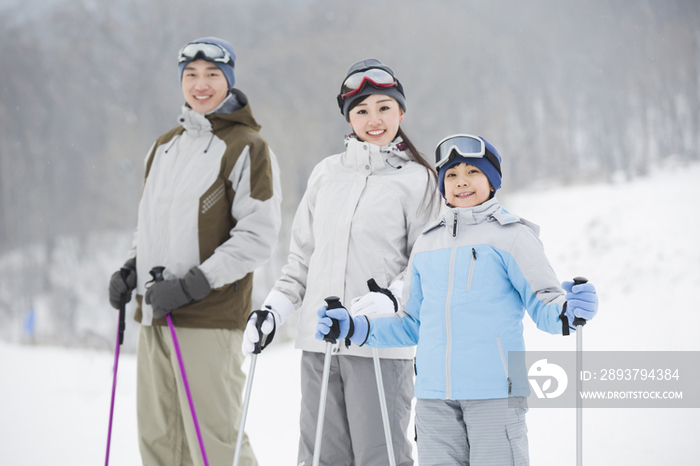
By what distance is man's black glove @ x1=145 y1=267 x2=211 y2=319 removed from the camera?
5.89ft

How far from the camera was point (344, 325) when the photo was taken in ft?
4.73

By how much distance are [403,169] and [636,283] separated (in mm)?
5357

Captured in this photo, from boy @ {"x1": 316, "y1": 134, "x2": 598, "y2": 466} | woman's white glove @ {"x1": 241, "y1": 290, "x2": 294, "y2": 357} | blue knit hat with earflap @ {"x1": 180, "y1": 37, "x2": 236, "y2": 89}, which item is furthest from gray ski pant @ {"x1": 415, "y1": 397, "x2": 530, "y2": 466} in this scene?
blue knit hat with earflap @ {"x1": 180, "y1": 37, "x2": 236, "y2": 89}

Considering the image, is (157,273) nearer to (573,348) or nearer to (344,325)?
(344,325)

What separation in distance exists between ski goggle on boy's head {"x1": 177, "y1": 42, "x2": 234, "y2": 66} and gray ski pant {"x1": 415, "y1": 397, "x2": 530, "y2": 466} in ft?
4.32

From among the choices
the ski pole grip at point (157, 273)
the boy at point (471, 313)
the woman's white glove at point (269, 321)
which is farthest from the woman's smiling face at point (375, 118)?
the ski pole grip at point (157, 273)

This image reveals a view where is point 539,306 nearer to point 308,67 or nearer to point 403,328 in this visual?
point 403,328

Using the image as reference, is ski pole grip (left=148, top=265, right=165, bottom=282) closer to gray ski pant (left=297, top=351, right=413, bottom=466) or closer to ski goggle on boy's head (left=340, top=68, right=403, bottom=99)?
gray ski pant (left=297, top=351, right=413, bottom=466)

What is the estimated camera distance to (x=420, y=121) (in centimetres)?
773

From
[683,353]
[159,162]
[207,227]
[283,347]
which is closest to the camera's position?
[207,227]

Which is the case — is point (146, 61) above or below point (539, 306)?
above

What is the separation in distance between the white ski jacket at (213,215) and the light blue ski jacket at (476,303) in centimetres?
59

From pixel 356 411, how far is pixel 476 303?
1.46ft

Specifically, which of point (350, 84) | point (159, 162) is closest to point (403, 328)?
point (350, 84)
